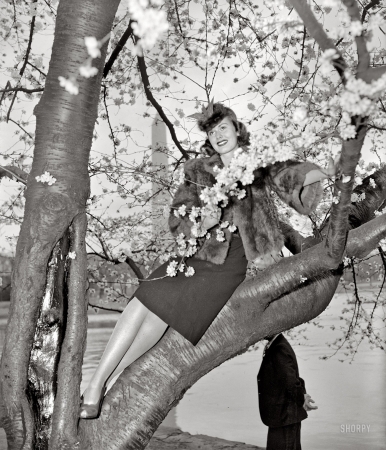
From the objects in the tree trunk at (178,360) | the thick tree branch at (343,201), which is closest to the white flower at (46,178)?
the tree trunk at (178,360)

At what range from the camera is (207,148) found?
2.55 m

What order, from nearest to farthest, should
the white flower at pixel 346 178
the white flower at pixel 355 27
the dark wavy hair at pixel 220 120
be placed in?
the white flower at pixel 355 27, the white flower at pixel 346 178, the dark wavy hair at pixel 220 120

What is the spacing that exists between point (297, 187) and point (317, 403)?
25.7ft

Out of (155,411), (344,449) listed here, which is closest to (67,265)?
(155,411)

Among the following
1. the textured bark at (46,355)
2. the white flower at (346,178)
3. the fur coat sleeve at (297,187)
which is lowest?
the textured bark at (46,355)

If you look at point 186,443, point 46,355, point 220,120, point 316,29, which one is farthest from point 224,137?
point 186,443

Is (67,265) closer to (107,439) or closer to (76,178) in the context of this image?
(76,178)

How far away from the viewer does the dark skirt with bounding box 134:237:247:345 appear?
86.7 inches

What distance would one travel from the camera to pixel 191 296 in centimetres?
223

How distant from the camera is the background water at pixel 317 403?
301 inches

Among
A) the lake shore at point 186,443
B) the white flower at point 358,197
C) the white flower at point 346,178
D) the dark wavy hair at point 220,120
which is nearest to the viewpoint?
the white flower at point 346,178

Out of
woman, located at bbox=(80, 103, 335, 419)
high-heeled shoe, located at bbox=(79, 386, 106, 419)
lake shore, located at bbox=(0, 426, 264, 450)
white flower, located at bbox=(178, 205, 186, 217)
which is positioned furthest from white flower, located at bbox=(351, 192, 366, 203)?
lake shore, located at bbox=(0, 426, 264, 450)

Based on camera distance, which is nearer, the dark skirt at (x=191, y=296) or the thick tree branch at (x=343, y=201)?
the thick tree branch at (x=343, y=201)

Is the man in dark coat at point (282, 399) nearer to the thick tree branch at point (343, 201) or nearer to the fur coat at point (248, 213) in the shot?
the fur coat at point (248, 213)
